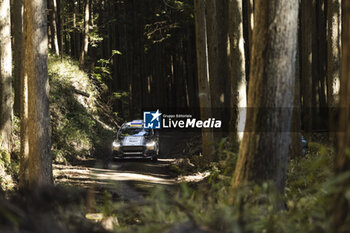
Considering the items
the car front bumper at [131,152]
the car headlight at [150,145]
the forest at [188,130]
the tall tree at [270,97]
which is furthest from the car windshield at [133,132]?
the tall tree at [270,97]

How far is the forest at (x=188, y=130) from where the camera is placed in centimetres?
328

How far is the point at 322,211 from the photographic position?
12.2ft

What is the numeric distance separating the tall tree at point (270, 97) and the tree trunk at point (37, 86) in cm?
688

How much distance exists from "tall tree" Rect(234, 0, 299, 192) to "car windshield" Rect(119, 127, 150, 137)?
15351 millimetres

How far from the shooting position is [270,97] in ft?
18.4

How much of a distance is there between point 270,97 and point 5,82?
37.2 feet

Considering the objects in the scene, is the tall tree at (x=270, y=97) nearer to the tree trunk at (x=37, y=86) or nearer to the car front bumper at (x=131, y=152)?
the tree trunk at (x=37, y=86)

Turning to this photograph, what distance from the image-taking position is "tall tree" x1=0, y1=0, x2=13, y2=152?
14.1 meters

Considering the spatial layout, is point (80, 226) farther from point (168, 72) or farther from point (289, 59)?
point (168, 72)

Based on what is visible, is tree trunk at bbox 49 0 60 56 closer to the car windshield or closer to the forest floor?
the car windshield

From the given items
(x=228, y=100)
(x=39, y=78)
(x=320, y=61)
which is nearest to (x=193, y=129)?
(x=228, y=100)

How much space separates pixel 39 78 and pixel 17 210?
28.9ft

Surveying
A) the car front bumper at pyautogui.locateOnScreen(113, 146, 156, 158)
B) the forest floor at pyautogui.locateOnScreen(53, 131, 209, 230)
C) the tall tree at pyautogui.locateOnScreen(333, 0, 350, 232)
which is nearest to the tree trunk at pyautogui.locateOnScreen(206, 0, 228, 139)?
the forest floor at pyautogui.locateOnScreen(53, 131, 209, 230)

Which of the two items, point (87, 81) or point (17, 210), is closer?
point (17, 210)
